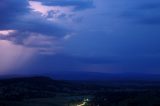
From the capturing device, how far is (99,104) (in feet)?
429

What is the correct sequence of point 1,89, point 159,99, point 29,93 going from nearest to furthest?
1. point 159,99
2. point 29,93
3. point 1,89

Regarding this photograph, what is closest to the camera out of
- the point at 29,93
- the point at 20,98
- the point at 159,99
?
the point at 159,99

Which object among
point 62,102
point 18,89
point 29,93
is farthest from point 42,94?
point 62,102

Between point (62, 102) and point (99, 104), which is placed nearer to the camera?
point (99, 104)

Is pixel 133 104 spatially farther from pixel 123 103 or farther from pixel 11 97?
pixel 11 97

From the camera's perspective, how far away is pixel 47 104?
145500mm

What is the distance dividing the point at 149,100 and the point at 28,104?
45153 mm

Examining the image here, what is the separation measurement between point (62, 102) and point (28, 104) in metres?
12.8

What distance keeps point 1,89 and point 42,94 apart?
21.9m

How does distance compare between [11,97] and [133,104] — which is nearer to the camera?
[133,104]

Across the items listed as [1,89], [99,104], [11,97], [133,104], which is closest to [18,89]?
[1,89]

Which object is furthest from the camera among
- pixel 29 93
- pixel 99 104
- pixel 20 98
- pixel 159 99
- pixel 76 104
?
pixel 29 93

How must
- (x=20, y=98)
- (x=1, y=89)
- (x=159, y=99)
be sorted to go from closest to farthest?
(x=159, y=99), (x=20, y=98), (x=1, y=89)

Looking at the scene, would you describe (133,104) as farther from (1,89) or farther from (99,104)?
(1,89)
